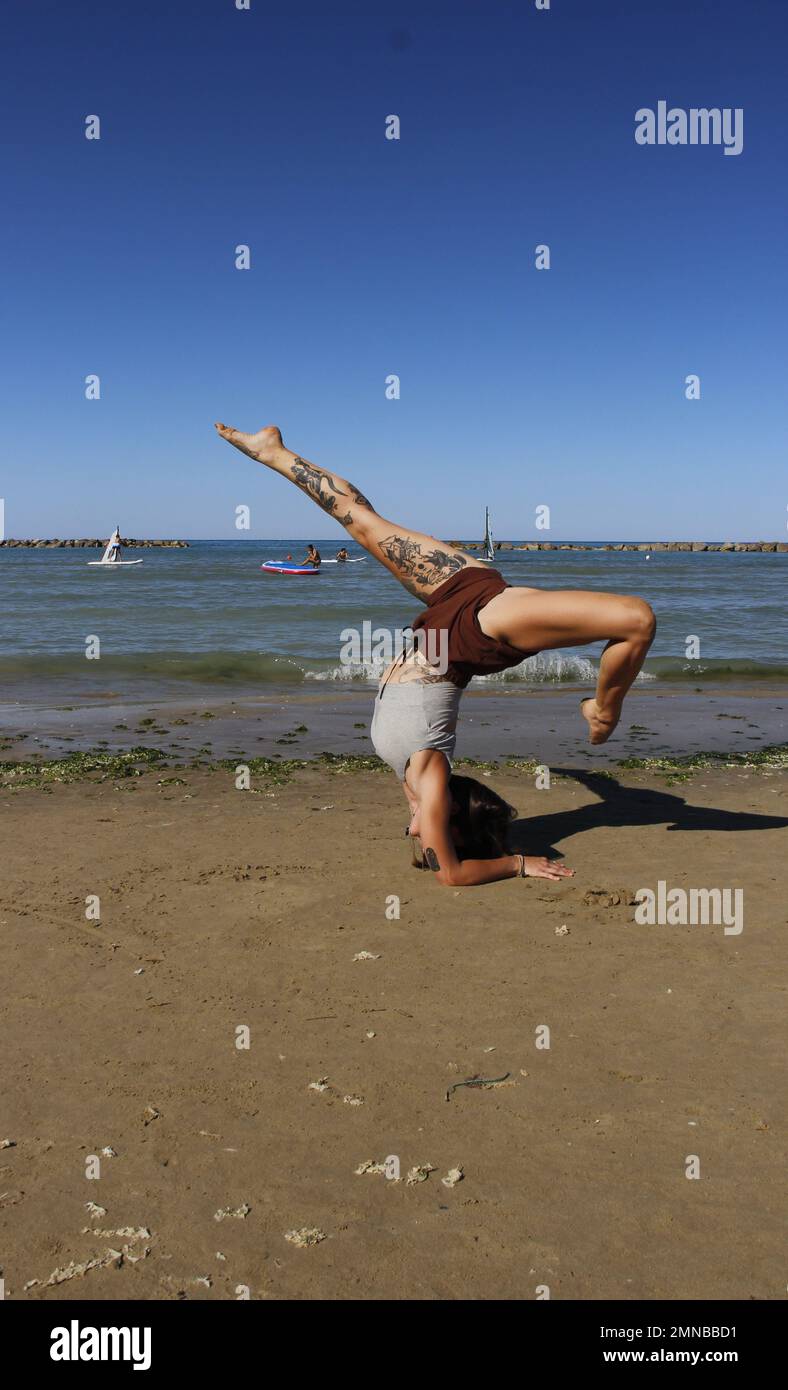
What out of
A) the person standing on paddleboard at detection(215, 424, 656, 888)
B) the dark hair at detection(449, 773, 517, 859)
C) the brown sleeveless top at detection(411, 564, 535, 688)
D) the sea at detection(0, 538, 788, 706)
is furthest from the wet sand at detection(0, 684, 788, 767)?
the brown sleeveless top at detection(411, 564, 535, 688)

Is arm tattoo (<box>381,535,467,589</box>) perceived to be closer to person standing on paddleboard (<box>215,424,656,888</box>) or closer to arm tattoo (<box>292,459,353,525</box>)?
person standing on paddleboard (<box>215,424,656,888</box>)

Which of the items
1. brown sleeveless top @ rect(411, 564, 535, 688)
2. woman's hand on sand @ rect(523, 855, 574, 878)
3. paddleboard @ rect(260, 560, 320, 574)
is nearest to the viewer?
brown sleeveless top @ rect(411, 564, 535, 688)

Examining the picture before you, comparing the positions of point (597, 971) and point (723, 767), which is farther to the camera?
point (723, 767)

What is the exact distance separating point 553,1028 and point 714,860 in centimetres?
269

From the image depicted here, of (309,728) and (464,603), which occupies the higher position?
(464,603)

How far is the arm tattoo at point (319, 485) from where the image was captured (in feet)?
21.7

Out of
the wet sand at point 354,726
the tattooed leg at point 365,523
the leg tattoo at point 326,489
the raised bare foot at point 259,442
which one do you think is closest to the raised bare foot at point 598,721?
the tattooed leg at point 365,523

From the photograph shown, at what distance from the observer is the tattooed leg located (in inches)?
240

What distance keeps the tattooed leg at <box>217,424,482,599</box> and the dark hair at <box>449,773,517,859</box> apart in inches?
54.0

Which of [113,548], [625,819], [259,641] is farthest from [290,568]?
[625,819]

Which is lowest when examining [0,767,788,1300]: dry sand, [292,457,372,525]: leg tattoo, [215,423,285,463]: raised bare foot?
[0,767,788,1300]: dry sand
